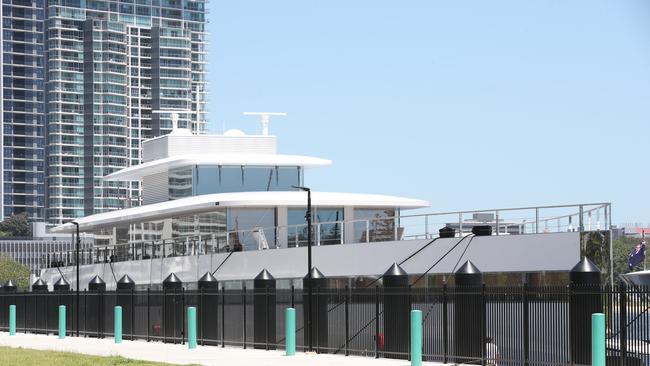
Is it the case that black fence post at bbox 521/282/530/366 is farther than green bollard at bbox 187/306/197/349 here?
No

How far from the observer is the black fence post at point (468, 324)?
29.8m

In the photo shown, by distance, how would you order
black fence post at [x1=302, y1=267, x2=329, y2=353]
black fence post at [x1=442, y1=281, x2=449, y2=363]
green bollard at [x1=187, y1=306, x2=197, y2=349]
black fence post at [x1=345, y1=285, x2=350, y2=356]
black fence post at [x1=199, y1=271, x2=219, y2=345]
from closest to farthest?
black fence post at [x1=442, y1=281, x2=449, y2=363] < black fence post at [x1=345, y1=285, x2=350, y2=356] < black fence post at [x1=302, y1=267, x2=329, y2=353] < green bollard at [x1=187, y1=306, x2=197, y2=349] < black fence post at [x1=199, y1=271, x2=219, y2=345]

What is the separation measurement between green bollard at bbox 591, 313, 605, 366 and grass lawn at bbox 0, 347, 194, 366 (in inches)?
413

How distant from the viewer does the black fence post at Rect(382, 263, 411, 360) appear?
107 ft

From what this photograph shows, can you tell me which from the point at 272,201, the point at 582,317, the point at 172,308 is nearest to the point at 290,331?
the point at 582,317

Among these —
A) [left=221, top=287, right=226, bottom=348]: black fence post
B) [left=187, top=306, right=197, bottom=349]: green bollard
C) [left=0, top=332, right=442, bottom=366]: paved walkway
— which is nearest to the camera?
[left=0, top=332, right=442, bottom=366]: paved walkway

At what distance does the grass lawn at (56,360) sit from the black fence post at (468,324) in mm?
6856

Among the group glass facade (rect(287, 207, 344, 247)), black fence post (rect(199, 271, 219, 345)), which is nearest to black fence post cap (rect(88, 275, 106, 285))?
glass facade (rect(287, 207, 344, 247))

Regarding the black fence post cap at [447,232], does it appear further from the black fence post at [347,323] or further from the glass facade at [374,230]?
the black fence post at [347,323]

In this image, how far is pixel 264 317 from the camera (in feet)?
126

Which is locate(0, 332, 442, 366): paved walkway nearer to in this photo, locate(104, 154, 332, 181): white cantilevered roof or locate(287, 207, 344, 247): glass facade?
locate(287, 207, 344, 247): glass facade

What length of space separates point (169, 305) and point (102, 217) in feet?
97.1

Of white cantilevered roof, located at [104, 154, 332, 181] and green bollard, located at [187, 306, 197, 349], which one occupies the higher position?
white cantilevered roof, located at [104, 154, 332, 181]

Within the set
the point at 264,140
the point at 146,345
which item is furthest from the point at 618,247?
the point at 146,345
